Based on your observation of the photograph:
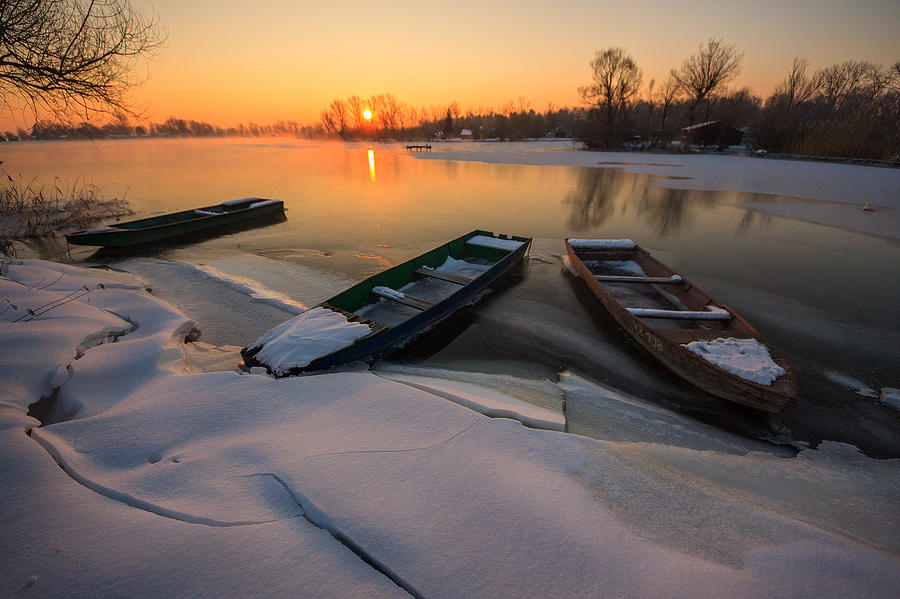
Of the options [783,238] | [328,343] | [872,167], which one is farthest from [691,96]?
[328,343]

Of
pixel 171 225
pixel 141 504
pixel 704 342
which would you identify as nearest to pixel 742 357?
pixel 704 342

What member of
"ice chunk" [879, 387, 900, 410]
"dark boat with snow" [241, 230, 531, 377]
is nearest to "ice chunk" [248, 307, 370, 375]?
"dark boat with snow" [241, 230, 531, 377]

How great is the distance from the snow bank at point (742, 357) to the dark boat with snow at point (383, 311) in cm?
391

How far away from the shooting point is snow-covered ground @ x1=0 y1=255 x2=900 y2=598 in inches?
70.7

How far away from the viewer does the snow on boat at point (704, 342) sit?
4047 millimetres

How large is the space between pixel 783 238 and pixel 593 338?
1049cm

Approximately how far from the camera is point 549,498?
7.70 feet

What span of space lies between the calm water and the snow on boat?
381mm

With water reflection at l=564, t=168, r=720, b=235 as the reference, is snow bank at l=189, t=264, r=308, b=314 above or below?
below

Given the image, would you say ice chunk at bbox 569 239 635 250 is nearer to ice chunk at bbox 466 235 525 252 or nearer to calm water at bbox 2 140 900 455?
calm water at bbox 2 140 900 455

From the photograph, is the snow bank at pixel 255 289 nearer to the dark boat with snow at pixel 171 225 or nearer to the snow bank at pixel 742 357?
the dark boat with snow at pixel 171 225

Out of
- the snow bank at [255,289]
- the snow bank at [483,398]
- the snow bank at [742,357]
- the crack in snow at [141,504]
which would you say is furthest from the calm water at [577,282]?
the crack in snow at [141,504]

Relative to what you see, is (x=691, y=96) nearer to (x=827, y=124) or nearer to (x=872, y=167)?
(x=827, y=124)

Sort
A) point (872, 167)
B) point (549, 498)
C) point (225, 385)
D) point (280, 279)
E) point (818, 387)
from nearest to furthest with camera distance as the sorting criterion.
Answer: point (549, 498) < point (225, 385) < point (818, 387) < point (280, 279) < point (872, 167)
